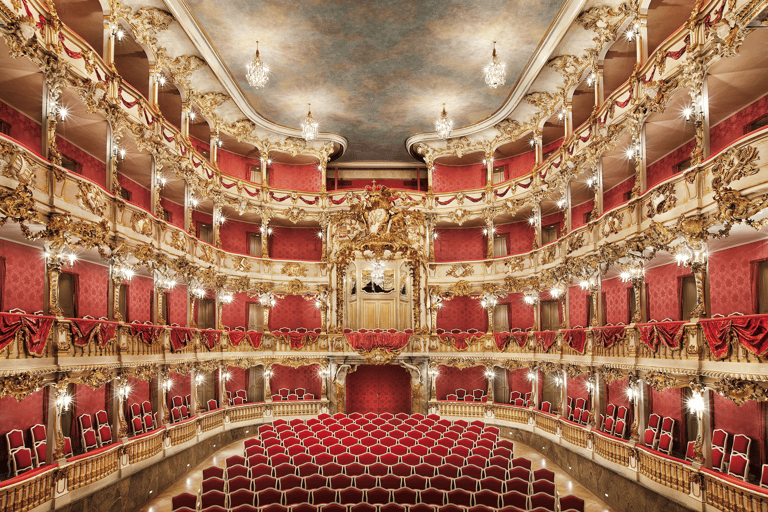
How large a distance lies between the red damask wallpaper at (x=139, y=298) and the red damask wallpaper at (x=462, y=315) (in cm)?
1410

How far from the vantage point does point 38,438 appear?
13.7m

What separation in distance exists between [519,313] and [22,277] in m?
20.6

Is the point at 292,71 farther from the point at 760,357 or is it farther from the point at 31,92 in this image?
the point at 760,357

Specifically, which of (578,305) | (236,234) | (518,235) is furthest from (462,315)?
(236,234)

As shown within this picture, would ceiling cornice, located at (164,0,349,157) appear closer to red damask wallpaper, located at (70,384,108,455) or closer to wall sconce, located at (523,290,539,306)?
red damask wallpaper, located at (70,384,108,455)

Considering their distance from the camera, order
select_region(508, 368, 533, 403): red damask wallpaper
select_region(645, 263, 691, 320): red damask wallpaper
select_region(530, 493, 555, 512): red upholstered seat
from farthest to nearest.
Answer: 1. select_region(508, 368, 533, 403): red damask wallpaper
2. select_region(645, 263, 691, 320): red damask wallpaper
3. select_region(530, 493, 555, 512): red upholstered seat

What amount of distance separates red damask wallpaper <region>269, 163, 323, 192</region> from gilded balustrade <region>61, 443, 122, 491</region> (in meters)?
17.5

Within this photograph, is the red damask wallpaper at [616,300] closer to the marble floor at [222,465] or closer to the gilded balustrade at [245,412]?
the marble floor at [222,465]

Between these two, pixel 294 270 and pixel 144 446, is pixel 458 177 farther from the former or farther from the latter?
pixel 144 446

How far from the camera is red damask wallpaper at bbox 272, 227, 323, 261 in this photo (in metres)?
27.5

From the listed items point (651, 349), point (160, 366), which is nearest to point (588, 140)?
point (651, 349)

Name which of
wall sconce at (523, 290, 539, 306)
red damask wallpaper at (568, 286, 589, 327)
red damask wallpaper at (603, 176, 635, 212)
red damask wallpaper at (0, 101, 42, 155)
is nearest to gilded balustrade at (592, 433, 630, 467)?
red damask wallpaper at (568, 286, 589, 327)

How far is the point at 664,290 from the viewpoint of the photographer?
16656 mm

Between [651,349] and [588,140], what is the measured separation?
7926 millimetres
